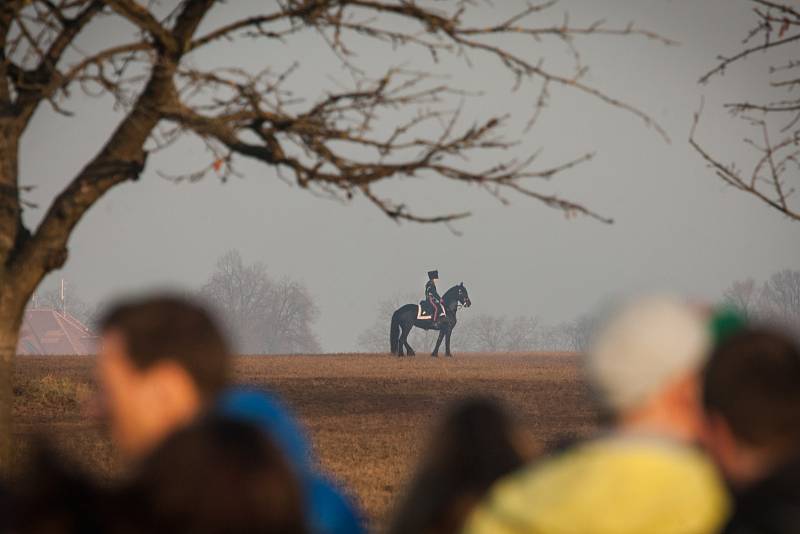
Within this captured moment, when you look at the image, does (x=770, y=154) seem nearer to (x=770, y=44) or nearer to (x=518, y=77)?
(x=770, y=44)

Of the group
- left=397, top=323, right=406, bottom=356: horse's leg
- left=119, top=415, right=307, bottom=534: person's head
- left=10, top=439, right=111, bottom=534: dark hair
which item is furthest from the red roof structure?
A: left=119, top=415, right=307, bottom=534: person's head

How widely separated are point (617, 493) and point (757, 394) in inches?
20.6

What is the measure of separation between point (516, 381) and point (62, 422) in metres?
12.7

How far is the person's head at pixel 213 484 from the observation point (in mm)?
2350

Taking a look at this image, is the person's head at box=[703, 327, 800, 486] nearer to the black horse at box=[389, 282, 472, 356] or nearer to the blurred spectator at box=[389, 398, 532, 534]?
the blurred spectator at box=[389, 398, 532, 534]

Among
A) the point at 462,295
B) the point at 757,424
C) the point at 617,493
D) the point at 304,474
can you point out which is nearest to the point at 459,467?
the point at 304,474

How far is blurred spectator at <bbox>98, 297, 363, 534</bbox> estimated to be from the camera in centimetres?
302

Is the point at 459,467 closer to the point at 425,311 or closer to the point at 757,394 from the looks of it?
the point at 757,394

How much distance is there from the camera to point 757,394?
319 centimetres

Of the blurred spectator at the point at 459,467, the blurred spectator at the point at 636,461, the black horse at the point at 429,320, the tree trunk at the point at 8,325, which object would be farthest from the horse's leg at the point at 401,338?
the blurred spectator at the point at 636,461

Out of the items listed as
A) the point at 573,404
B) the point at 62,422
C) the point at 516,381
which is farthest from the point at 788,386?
the point at 516,381

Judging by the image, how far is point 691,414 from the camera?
319 centimetres

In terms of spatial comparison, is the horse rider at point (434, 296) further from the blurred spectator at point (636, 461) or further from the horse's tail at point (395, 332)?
the blurred spectator at point (636, 461)

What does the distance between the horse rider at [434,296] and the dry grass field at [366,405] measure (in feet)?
27.6
